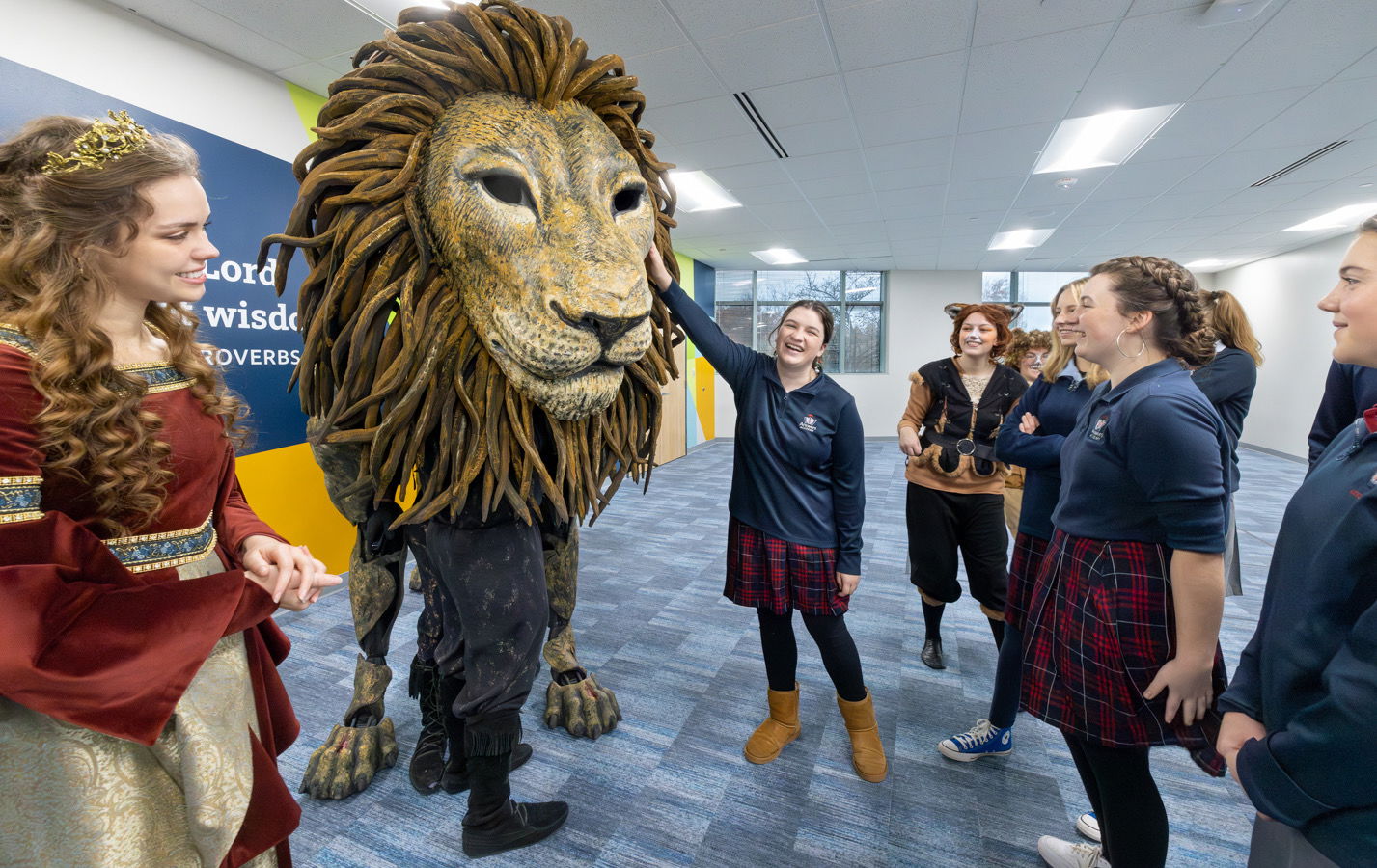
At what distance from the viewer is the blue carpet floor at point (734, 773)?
4.59ft

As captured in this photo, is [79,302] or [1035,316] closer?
[79,302]

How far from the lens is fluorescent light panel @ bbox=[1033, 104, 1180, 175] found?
3.44 meters

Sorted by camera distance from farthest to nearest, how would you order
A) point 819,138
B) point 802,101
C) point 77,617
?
A: 1. point 819,138
2. point 802,101
3. point 77,617

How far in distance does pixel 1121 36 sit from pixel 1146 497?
2.70 metres

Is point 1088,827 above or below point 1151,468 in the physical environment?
below

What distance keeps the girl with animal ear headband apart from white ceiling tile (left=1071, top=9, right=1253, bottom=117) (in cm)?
159

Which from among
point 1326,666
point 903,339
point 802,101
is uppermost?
point 802,101

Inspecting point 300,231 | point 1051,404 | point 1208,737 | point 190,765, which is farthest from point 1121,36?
point 190,765

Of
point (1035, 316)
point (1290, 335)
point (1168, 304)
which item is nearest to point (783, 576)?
point (1168, 304)

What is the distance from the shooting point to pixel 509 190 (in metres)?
1.03

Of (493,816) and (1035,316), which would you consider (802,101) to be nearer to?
(493,816)

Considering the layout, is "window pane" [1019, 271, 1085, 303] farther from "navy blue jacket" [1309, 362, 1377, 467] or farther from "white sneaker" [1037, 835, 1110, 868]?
"white sneaker" [1037, 835, 1110, 868]


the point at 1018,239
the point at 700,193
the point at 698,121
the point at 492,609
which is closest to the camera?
the point at 492,609

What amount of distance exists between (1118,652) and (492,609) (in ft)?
3.80
